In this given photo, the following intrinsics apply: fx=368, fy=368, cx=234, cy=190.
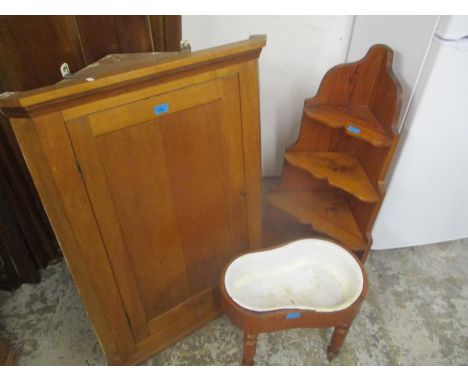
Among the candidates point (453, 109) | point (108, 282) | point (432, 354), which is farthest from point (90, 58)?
point (432, 354)

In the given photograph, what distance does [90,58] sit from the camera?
94 centimetres

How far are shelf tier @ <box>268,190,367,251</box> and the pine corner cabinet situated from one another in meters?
0.34

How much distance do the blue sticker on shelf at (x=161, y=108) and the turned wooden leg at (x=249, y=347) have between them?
2.42 feet

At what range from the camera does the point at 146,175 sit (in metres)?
→ 0.98

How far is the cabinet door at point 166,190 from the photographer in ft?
2.92

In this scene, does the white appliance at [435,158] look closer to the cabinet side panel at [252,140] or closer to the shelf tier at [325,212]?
the shelf tier at [325,212]

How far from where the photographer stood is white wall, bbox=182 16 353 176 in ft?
5.23

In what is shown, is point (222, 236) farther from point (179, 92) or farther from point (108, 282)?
point (179, 92)

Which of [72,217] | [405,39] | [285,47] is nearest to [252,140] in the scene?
[72,217]

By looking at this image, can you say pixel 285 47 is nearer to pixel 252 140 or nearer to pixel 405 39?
pixel 405 39

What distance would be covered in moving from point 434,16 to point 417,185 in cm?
67

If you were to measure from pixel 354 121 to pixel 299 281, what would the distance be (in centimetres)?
63

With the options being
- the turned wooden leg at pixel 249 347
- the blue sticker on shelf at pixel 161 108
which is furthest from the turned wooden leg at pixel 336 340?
the blue sticker on shelf at pixel 161 108

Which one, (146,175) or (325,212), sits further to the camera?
(325,212)
